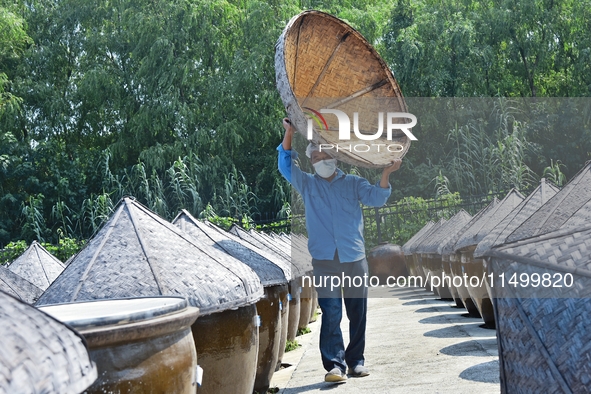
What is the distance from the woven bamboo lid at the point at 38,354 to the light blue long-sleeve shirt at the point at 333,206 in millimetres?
3704

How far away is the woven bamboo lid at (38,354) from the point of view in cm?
156

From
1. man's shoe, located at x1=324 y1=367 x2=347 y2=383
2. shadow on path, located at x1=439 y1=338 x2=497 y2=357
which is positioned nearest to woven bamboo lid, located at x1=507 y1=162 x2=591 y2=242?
shadow on path, located at x1=439 y1=338 x2=497 y2=357

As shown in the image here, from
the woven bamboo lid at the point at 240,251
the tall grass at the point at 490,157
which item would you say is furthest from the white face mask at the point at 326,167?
the tall grass at the point at 490,157

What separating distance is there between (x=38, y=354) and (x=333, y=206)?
13.2 feet

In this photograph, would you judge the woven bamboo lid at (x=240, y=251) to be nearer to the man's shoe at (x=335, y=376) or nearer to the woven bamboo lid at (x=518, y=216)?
the man's shoe at (x=335, y=376)

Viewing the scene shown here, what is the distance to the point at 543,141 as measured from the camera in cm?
2591

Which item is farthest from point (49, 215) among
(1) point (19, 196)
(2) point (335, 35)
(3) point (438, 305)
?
(2) point (335, 35)

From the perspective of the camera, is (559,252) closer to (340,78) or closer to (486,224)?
(340,78)

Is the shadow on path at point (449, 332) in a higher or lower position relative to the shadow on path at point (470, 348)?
lower

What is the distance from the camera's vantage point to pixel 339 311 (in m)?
5.54

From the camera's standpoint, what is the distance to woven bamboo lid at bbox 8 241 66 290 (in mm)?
8391

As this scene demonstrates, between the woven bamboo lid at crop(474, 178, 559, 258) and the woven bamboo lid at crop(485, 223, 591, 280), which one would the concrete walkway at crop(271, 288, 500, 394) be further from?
the woven bamboo lid at crop(485, 223, 591, 280)

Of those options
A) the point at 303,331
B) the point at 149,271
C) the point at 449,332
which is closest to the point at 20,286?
the point at 149,271

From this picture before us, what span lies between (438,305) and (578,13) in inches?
714
